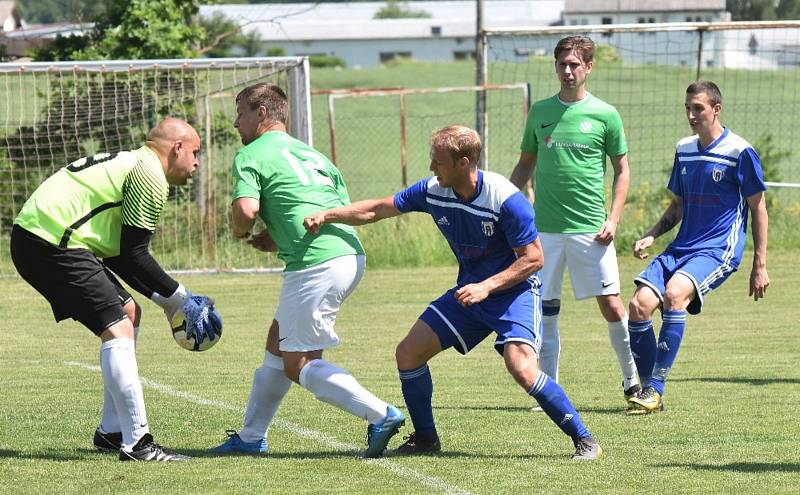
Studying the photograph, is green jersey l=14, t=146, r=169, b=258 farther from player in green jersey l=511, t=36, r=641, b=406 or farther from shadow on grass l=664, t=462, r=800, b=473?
shadow on grass l=664, t=462, r=800, b=473

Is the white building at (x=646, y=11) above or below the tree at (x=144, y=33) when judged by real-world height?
below

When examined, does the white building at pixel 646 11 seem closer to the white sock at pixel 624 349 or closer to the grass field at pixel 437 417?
the grass field at pixel 437 417

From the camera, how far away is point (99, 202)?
6699 mm

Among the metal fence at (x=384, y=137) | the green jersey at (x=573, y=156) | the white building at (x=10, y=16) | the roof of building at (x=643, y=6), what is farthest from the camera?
the roof of building at (x=643, y=6)

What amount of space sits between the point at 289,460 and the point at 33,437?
5.78 ft

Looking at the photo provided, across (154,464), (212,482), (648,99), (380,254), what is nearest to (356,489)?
(212,482)

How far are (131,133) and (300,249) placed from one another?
11954mm

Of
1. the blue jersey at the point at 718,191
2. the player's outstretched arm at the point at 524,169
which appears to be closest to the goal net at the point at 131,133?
the player's outstretched arm at the point at 524,169

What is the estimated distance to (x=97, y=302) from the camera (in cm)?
670

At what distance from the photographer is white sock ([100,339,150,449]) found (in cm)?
670

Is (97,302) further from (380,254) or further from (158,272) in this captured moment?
(380,254)

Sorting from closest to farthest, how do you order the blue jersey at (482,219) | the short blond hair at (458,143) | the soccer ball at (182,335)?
1. the short blond hair at (458,143)
2. the blue jersey at (482,219)
3. the soccer ball at (182,335)

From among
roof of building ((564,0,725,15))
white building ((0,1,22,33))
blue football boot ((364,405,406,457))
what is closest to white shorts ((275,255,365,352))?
blue football boot ((364,405,406,457))

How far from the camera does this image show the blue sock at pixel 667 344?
821 cm
